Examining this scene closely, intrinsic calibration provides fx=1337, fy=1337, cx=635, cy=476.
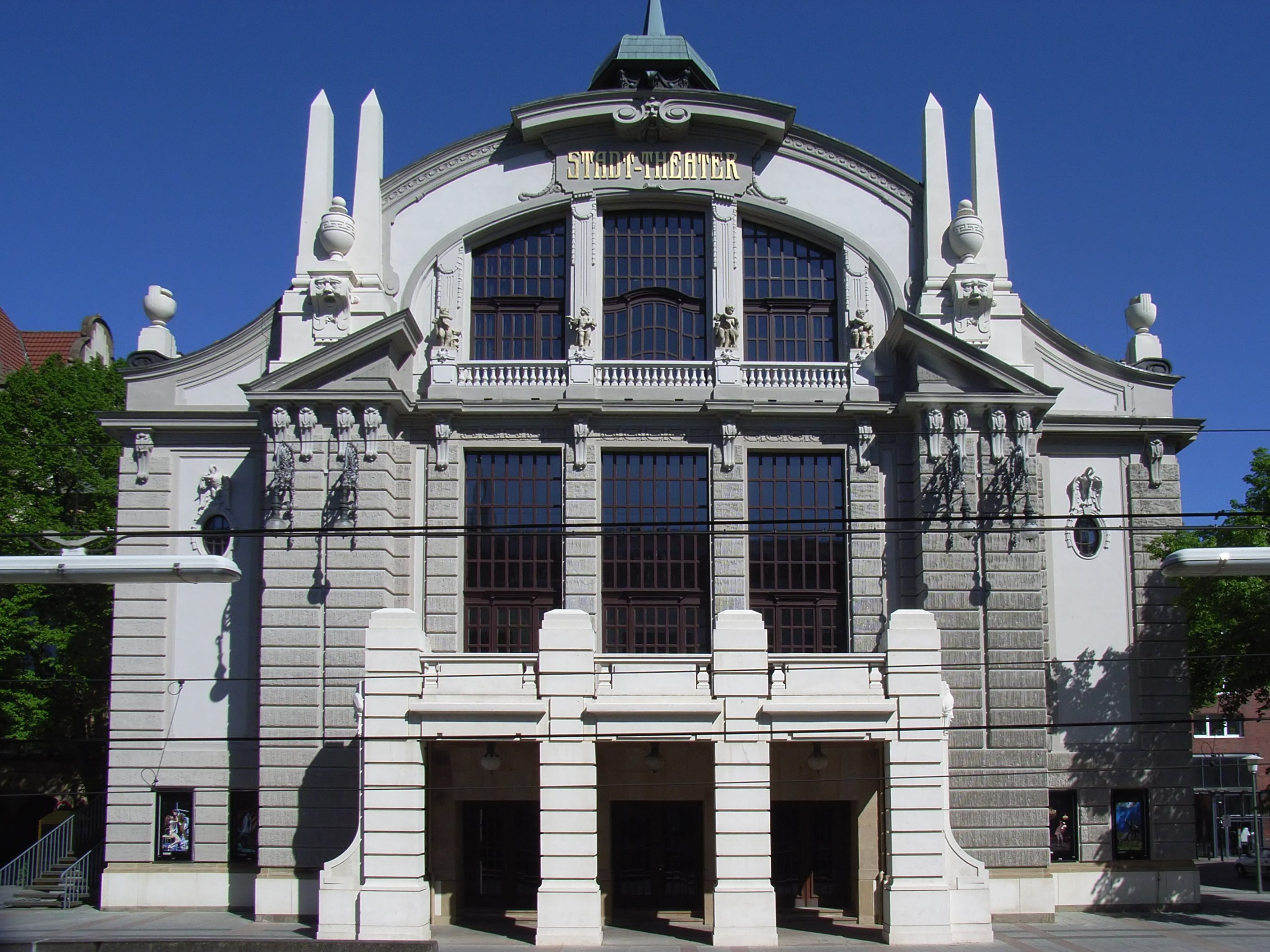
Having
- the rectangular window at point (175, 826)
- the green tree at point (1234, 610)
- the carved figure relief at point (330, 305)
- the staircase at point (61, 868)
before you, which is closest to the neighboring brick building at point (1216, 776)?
the green tree at point (1234, 610)

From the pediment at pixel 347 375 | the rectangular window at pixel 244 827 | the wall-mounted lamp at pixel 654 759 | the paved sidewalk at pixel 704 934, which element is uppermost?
the pediment at pixel 347 375

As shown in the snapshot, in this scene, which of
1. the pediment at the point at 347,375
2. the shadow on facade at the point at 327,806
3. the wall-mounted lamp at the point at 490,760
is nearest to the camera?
the wall-mounted lamp at the point at 490,760

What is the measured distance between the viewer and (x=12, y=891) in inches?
1277

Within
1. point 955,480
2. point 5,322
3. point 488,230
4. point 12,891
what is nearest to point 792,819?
point 955,480

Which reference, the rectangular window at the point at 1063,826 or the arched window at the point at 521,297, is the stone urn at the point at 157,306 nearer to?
the arched window at the point at 521,297

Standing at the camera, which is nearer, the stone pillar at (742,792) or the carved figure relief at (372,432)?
the stone pillar at (742,792)

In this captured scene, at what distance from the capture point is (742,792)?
26.5 metres

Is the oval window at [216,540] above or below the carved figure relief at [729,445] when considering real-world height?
below

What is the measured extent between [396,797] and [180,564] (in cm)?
877

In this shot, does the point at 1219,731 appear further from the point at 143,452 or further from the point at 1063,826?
the point at 143,452

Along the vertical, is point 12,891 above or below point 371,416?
below

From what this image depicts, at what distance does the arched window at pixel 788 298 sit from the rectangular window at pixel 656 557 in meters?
3.64

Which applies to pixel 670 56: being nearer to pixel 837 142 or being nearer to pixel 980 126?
pixel 837 142

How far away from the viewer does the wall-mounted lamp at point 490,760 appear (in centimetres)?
2866
